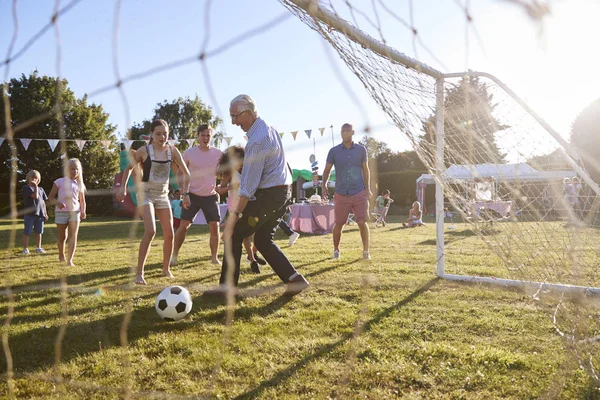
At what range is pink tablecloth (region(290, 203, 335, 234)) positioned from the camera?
986 centimetres

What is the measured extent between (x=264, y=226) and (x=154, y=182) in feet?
4.14

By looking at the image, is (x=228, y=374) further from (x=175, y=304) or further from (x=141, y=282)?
(x=141, y=282)

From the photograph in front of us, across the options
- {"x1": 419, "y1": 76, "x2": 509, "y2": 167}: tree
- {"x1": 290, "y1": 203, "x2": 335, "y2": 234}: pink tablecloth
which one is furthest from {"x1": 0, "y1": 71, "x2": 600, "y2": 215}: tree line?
{"x1": 290, "y1": 203, "x2": 335, "y2": 234}: pink tablecloth

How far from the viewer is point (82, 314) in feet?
9.82

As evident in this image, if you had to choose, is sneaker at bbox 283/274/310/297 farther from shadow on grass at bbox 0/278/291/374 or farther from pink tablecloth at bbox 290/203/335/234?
pink tablecloth at bbox 290/203/335/234

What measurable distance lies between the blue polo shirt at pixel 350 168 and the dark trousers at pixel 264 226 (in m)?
1.76

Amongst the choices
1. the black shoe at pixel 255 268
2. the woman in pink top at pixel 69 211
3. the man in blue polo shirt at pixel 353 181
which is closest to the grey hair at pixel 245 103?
the black shoe at pixel 255 268

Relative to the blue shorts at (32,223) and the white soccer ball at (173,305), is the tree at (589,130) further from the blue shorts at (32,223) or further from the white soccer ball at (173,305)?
the blue shorts at (32,223)

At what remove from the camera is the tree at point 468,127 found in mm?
3047

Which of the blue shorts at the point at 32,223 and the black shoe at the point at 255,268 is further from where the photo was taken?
the blue shorts at the point at 32,223

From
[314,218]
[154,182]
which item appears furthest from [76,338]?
[314,218]

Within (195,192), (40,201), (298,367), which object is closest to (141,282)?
(195,192)

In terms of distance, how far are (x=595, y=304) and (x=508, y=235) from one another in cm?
65

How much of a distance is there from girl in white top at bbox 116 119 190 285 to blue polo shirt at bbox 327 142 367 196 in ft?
6.17
